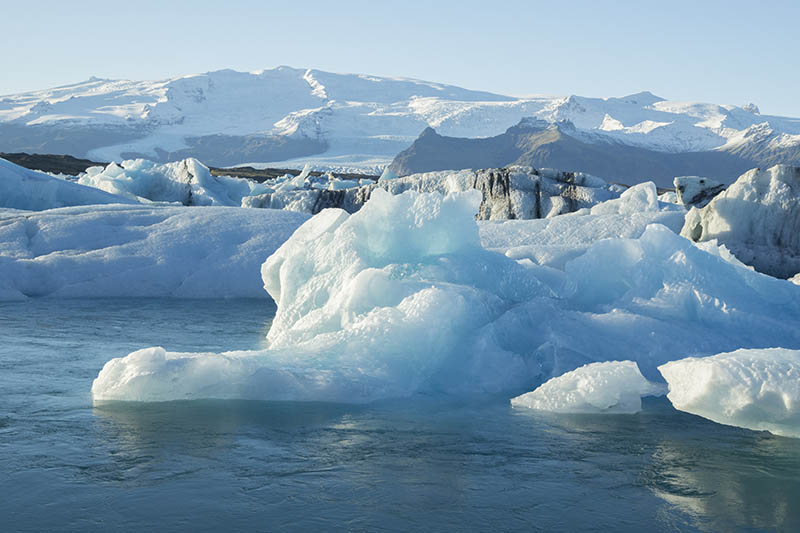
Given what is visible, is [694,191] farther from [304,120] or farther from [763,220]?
[304,120]

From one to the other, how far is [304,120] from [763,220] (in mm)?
129016

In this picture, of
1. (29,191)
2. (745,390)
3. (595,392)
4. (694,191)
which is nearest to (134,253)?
(29,191)

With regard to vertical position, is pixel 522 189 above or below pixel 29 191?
above

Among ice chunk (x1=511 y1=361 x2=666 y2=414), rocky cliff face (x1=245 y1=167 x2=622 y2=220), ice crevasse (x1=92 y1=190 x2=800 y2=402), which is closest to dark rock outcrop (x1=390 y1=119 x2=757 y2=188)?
rocky cliff face (x1=245 y1=167 x2=622 y2=220)

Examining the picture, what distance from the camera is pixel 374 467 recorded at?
13.8 ft

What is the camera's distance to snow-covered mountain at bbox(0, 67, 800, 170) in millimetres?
126562

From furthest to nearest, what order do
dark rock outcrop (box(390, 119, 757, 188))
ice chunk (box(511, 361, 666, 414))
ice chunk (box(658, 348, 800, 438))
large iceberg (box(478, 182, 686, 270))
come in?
dark rock outcrop (box(390, 119, 757, 188))
large iceberg (box(478, 182, 686, 270))
ice chunk (box(511, 361, 666, 414))
ice chunk (box(658, 348, 800, 438))

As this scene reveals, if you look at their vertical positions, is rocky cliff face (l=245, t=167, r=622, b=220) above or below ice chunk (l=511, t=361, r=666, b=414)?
above

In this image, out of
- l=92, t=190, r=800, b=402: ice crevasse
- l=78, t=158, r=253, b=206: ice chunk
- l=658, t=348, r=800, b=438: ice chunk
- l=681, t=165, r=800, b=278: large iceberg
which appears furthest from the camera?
l=78, t=158, r=253, b=206: ice chunk

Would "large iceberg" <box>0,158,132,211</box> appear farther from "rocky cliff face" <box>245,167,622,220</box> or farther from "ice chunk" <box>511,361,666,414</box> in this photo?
"ice chunk" <box>511,361,666,414</box>

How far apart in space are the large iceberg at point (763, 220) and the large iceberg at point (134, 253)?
21.2 feet

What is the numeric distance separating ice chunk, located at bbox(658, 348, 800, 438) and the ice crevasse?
1489 millimetres

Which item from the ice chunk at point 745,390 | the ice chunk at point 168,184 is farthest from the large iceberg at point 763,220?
the ice chunk at point 168,184

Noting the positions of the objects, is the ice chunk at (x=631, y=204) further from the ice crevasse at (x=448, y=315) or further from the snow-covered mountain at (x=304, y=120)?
the snow-covered mountain at (x=304, y=120)
